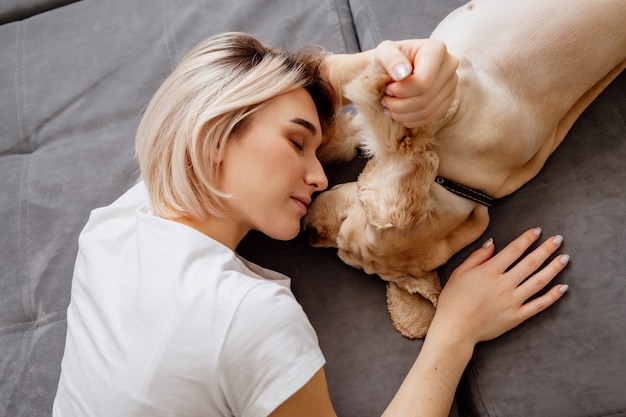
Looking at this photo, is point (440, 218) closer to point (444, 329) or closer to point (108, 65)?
point (444, 329)

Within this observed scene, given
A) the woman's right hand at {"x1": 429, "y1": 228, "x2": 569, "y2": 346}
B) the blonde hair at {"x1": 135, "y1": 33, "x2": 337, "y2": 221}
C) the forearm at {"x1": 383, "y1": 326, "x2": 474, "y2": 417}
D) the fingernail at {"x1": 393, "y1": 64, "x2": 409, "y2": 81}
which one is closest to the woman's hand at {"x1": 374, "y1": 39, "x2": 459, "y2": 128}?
the fingernail at {"x1": 393, "y1": 64, "x2": 409, "y2": 81}

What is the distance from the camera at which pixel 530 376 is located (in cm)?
124

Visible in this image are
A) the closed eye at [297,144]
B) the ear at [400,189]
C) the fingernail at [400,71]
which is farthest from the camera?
the closed eye at [297,144]

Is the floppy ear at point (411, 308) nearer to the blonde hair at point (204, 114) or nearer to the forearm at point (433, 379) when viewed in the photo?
the forearm at point (433, 379)

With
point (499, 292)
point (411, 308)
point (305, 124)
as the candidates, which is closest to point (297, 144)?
point (305, 124)

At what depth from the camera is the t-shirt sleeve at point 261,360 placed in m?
0.99

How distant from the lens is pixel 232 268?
1.14 meters

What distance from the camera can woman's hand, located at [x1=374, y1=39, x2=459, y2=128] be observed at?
3.23ft

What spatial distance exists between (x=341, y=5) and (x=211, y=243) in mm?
1109

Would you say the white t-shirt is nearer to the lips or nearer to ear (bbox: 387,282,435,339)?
the lips

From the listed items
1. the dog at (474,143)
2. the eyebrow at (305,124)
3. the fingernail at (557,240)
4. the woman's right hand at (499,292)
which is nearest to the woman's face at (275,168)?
the eyebrow at (305,124)

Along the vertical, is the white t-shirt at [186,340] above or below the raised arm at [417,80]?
below

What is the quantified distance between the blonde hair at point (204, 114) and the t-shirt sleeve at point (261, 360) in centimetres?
32

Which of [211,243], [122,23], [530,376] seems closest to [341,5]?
[122,23]
